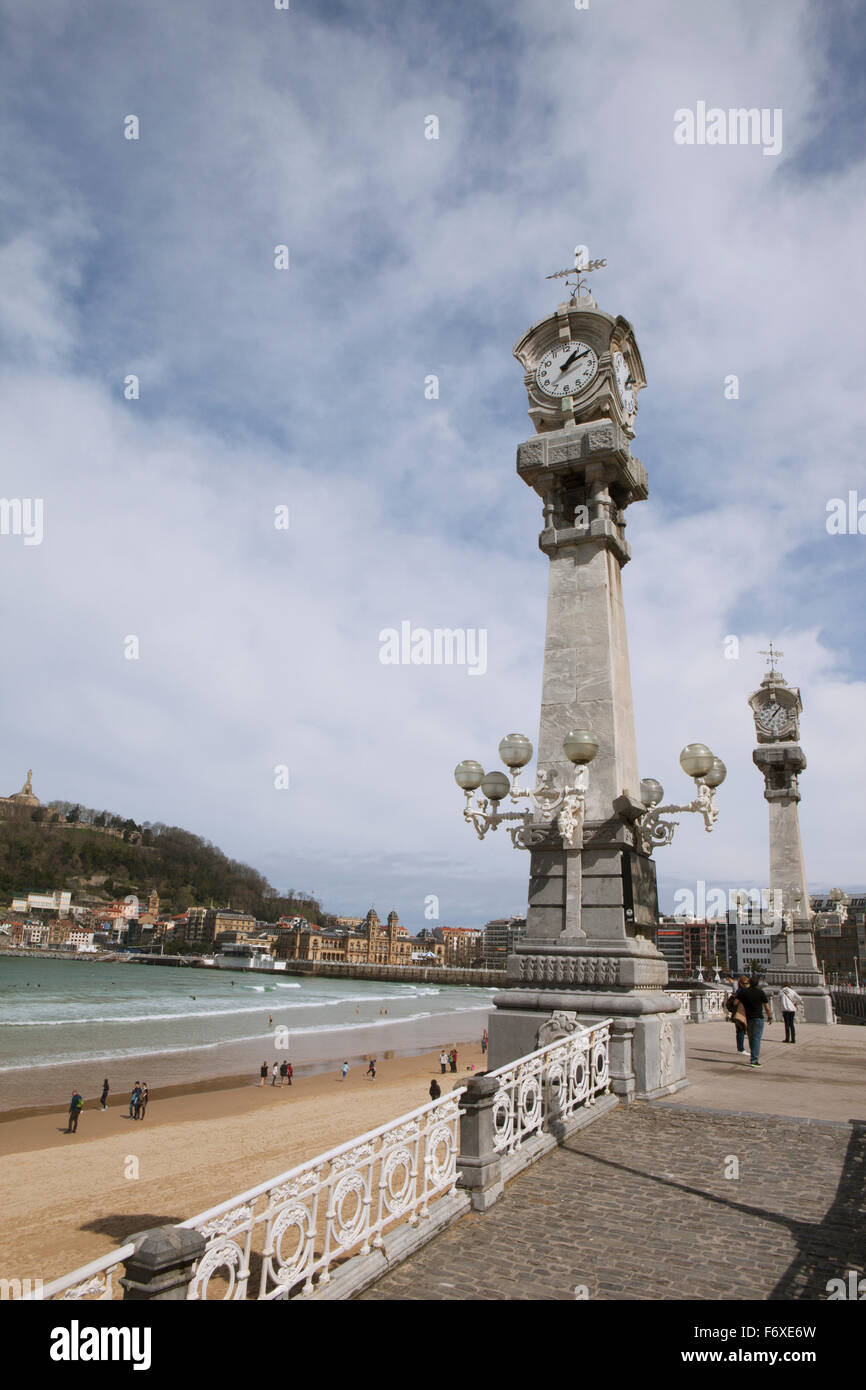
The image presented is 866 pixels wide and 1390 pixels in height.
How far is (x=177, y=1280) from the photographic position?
400 centimetres

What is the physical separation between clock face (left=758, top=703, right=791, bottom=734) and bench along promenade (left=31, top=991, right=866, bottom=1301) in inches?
871

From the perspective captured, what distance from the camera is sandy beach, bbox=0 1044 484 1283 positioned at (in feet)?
48.8

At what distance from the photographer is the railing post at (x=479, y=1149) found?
6.59m

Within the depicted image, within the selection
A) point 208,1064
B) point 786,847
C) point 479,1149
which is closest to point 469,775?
point 479,1149

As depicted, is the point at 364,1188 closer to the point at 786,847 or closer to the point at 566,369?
the point at 566,369

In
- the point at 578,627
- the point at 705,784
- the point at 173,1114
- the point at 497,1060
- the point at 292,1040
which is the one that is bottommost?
the point at 292,1040

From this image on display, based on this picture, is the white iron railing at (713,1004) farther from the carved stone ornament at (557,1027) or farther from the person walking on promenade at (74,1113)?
the person walking on promenade at (74,1113)

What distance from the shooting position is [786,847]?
2914 cm

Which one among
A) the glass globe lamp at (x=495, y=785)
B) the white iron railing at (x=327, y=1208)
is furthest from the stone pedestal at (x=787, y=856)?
the white iron railing at (x=327, y=1208)

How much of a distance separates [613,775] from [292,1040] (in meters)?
44.3

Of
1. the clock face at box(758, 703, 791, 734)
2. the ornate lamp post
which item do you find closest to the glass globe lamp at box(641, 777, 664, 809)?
the ornate lamp post

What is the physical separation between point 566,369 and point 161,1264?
13105 millimetres
